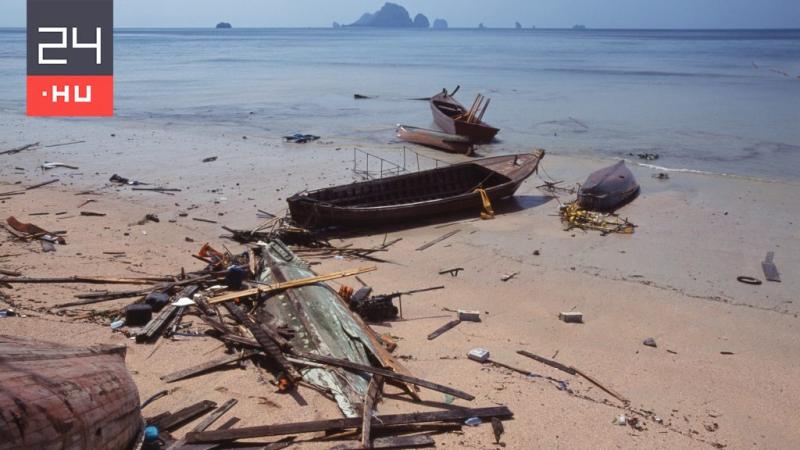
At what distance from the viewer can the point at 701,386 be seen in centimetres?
902

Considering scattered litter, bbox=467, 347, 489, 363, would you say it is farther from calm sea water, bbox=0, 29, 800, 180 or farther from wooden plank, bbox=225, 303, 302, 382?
calm sea water, bbox=0, 29, 800, 180

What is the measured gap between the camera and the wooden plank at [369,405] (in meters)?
6.66

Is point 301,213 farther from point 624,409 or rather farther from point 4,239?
point 624,409

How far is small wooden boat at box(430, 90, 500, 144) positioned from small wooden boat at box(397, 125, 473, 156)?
0.48 m

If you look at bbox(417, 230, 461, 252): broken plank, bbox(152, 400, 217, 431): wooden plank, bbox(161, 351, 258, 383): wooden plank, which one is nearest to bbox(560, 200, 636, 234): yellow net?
bbox(417, 230, 461, 252): broken plank

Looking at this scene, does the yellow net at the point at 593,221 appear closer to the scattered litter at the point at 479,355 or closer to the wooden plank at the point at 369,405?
the scattered litter at the point at 479,355

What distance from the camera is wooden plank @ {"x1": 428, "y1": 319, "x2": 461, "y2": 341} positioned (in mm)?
9961

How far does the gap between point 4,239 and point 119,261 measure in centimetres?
262

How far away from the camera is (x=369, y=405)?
7172 mm

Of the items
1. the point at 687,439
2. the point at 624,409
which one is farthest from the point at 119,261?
the point at 687,439

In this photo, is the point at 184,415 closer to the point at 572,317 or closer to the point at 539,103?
the point at 572,317

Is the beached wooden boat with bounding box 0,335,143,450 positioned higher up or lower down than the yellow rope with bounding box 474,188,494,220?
higher up

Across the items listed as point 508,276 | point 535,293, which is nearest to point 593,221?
point 508,276

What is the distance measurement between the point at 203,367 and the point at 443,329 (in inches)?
147
